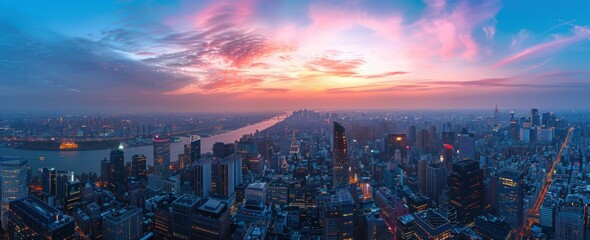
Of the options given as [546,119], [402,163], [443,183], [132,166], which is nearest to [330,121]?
[402,163]

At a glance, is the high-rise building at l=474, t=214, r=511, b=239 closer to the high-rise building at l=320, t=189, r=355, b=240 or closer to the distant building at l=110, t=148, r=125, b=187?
the high-rise building at l=320, t=189, r=355, b=240

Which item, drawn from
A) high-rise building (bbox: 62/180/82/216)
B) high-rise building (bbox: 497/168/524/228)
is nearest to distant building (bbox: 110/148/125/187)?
high-rise building (bbox: 62/180/82/216)

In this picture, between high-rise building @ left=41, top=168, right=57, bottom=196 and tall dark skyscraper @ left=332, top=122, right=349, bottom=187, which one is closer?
high-rise building @ left=41, top=168, right=57, bottom=196

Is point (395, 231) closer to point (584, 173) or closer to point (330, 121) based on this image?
point (584, 173)

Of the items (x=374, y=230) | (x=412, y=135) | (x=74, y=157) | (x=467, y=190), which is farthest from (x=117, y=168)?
(x=412, y=135)

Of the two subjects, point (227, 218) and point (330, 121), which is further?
point (330, 121)

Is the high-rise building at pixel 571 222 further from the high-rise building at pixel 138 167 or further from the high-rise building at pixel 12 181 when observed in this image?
the high-rise building at pixel 12 181

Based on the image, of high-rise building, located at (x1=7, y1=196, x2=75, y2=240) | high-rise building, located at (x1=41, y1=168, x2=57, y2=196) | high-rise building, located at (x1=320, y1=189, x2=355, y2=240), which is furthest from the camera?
high-rise building, located at (x1=41, y1=168, x2=57, y2=196)
